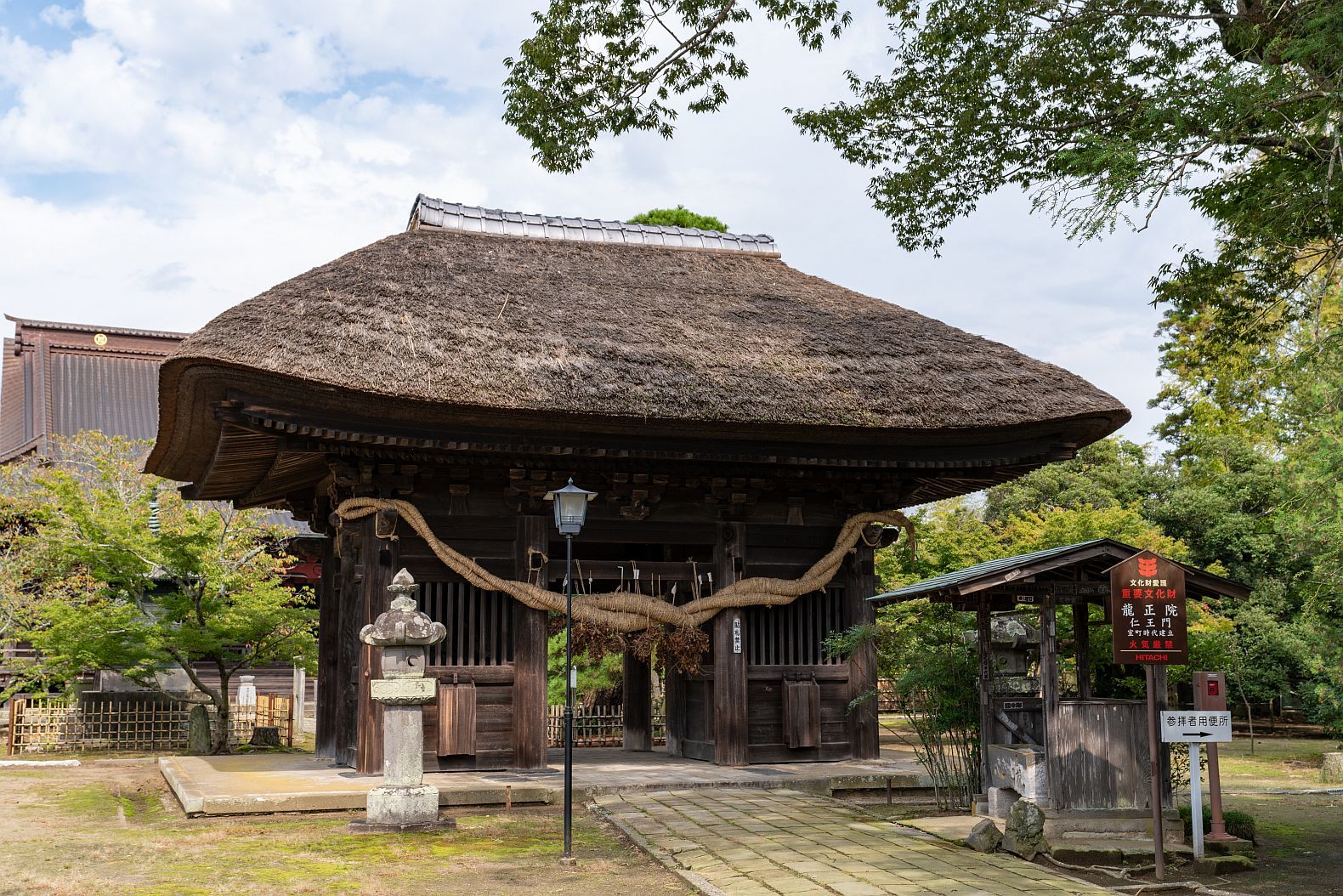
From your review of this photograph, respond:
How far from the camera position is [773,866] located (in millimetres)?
7754

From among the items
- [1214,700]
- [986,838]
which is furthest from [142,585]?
[1214,700]

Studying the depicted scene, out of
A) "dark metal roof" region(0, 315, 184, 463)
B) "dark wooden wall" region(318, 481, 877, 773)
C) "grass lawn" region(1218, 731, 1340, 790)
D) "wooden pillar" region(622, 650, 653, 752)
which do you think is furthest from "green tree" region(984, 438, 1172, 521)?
"dark metal roof" region(0, 315, 184, 463)

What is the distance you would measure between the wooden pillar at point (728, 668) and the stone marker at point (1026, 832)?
5.31 metres

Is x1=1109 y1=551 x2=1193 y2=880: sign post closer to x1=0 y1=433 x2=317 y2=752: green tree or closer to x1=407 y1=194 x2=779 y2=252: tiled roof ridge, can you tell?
x1=407 y1=194 x2=779 y2=252: tiled roof ridge

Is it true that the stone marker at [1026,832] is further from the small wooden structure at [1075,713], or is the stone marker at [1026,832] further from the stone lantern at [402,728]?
the stone lantern at [402,728]

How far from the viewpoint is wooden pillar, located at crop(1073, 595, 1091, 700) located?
9.80 m

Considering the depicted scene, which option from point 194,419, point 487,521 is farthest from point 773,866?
point 194,419

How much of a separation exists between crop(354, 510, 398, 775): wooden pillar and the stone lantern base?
2398 millimetres

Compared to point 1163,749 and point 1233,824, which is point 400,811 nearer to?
point 1163,749

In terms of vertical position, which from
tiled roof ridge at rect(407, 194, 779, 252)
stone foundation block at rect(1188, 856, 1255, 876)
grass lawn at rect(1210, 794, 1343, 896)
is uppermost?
tiled roof ridge at rect(407, 194, 779, 252)

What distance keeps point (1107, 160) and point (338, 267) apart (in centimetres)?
855

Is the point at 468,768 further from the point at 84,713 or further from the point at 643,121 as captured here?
the point at 84,713

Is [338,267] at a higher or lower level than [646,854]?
higher

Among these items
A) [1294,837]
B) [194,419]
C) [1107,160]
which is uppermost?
[1107,160]
